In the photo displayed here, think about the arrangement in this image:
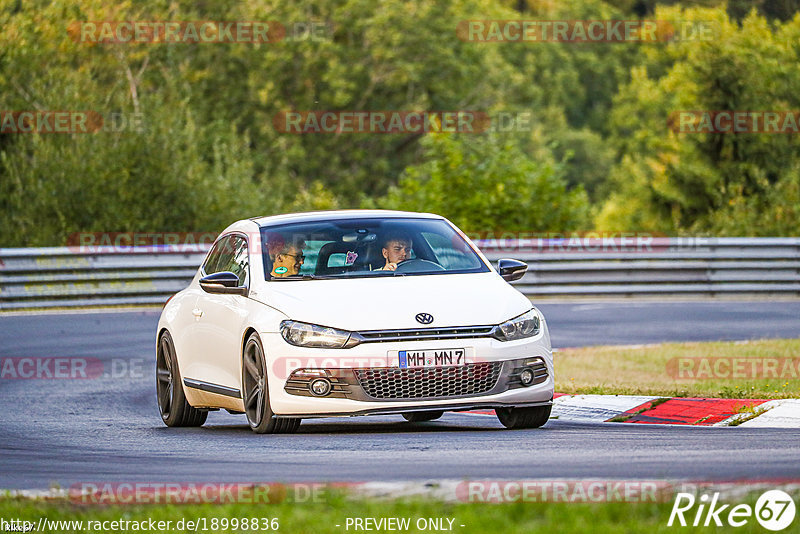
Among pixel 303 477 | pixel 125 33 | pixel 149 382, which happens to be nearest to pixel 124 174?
pixel 125 33

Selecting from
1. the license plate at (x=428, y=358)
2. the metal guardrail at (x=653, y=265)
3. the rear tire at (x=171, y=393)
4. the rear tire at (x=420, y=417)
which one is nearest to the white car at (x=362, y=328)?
the license plate at (x=428, y=358)

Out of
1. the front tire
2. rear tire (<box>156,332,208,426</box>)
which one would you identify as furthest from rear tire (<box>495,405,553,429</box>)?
rear tire (<box>156,332,208,426</box>)

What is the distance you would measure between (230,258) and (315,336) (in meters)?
2.00

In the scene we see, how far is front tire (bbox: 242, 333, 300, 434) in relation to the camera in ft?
33.3

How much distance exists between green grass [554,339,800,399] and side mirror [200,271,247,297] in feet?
11.8

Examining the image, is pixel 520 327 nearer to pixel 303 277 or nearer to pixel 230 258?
pixel 303 277

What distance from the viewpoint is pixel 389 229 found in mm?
11320

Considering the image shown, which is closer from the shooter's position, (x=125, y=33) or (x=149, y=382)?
(x=149, y=382)

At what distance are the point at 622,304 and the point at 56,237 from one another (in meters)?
12.7

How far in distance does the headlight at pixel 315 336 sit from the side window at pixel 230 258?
3.53 ft

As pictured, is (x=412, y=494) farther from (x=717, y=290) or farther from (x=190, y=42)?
(x=190, y=42)

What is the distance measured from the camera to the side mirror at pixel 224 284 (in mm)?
10766

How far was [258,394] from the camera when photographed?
33.9 feet

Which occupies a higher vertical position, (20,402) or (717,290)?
(20,402)
